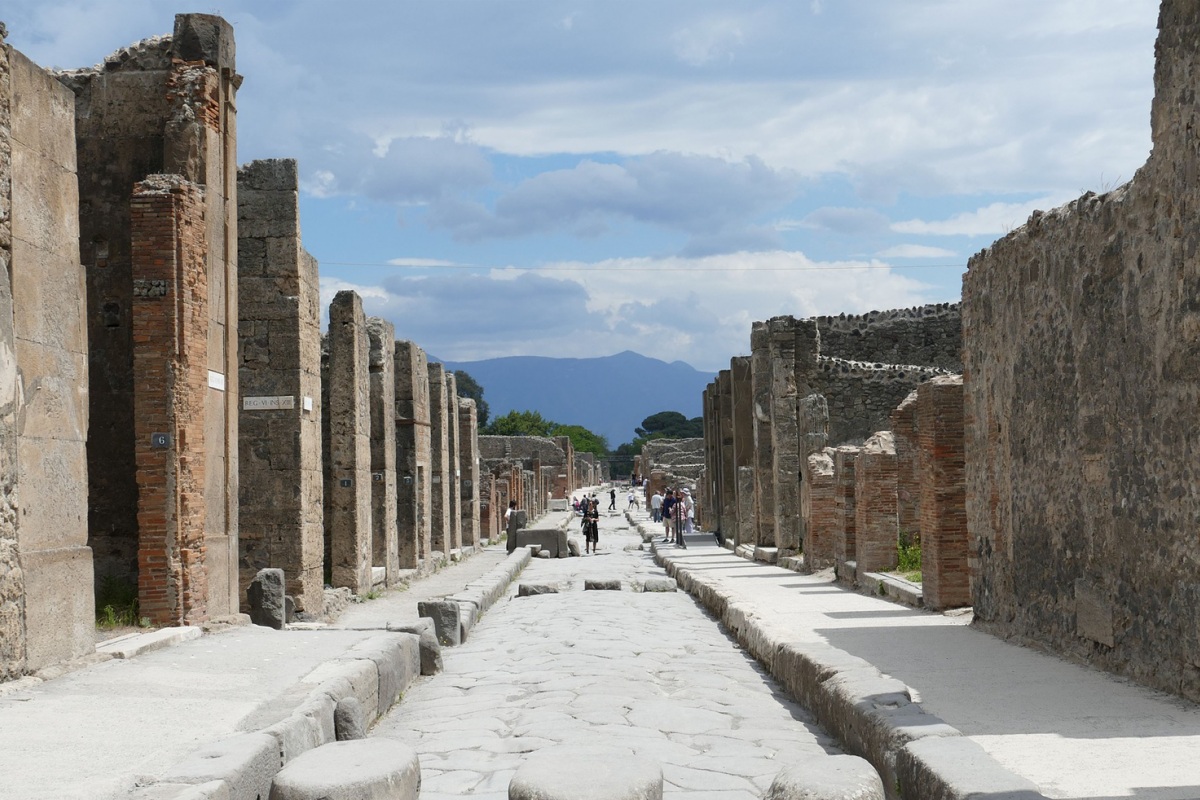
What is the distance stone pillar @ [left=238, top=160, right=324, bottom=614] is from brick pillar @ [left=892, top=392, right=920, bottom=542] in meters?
6.77

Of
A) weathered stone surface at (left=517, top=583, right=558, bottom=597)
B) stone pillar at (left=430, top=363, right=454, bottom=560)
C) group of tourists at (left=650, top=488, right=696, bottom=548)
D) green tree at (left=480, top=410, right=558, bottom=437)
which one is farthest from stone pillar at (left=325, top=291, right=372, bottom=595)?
green tree at (left=480, top=410, right=558, bottom=437)

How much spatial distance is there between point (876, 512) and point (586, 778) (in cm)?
1007

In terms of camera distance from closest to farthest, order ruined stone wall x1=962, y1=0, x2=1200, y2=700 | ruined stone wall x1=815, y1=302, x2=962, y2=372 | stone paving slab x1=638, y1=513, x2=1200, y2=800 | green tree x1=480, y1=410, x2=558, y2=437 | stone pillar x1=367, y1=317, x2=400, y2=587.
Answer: stone paving slab x1=638, y1=513, x2=1200, y2=800 < ruined stone wall x1=962, y1=0, x2=1200, y2=700 < stone pillar x1=367, y1=317, x2=400, y2=587 < ruined stone wall x1=815, y1=302, x2=962, y2=372 < green tree x1=480, y1=410, x2=558, y2=437

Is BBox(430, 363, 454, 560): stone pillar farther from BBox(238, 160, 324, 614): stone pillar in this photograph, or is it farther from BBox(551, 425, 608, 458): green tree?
BBox(551, 425, 608, 458): green tree

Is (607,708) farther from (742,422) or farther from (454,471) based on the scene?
(454,471)

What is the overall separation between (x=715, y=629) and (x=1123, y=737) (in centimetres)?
714

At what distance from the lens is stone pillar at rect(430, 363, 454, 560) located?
81.8ft

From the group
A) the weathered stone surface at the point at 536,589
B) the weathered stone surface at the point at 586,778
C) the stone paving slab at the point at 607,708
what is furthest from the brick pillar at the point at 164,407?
the weathered stone surface at the point at 536,589

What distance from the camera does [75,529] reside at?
27.0 feet

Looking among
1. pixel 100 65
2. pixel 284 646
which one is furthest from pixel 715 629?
pixel 100 65

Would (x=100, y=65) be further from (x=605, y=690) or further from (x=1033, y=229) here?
(x=1033, y=229)

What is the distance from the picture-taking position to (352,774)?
4.90 metres

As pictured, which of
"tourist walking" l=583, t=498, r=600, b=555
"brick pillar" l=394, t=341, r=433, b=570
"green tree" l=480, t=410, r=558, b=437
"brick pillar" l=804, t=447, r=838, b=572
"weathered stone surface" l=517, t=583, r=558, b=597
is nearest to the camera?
"weathered stone surface" l=517, t=583, r=558, b=597

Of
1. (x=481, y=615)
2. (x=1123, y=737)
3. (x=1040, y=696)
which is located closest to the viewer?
(x=1123, y=737)
